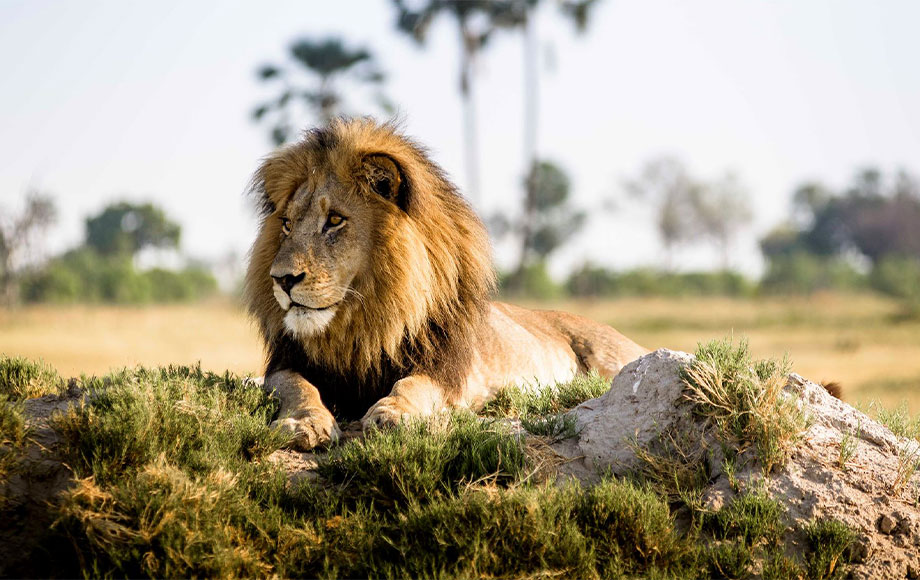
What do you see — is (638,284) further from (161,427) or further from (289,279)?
(161,427)

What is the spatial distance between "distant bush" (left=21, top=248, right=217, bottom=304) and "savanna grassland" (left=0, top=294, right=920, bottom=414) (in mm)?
6206

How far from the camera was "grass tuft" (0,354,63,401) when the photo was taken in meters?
5.94

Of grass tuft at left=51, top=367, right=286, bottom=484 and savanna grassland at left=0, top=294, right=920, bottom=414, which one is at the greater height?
grass tuft at left=51, top=367, right=286, bottom=484

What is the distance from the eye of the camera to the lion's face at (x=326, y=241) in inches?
207

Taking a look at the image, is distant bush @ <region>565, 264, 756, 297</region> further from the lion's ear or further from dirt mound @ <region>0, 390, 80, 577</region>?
dirt mound @ <region>0, 390, 80, 577</region>

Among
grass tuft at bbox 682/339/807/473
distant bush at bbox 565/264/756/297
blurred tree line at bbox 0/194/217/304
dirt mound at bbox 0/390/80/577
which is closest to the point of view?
dirt mound at bbox 0/390/80/577

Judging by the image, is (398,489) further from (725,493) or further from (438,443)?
(725,493)

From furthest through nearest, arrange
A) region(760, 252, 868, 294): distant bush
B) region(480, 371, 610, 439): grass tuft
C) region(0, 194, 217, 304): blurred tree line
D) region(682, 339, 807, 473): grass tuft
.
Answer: region(760, 252, 868, 294): distant bush
region(0, 194, 217, 304): blurred tree line
region(480, 371, 610, 439): grass tuft
region(682, 339, 807, 473): grass tuft

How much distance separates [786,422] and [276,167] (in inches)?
134

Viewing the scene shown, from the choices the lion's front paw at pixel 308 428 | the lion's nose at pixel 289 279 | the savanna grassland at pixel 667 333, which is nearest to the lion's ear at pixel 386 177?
the lion's nose at pixel 289 279

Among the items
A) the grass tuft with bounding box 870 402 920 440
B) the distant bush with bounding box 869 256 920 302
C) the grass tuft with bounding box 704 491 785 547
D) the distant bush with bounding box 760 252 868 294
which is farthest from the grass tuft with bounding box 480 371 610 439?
the distant bush with bounding box 760 252 868 294

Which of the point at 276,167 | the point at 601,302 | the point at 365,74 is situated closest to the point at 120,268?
the point at 365,74

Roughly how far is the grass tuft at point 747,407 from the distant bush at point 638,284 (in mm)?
41532

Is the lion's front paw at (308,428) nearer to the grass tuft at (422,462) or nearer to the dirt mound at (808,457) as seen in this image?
the grass tuft at (422,462)
